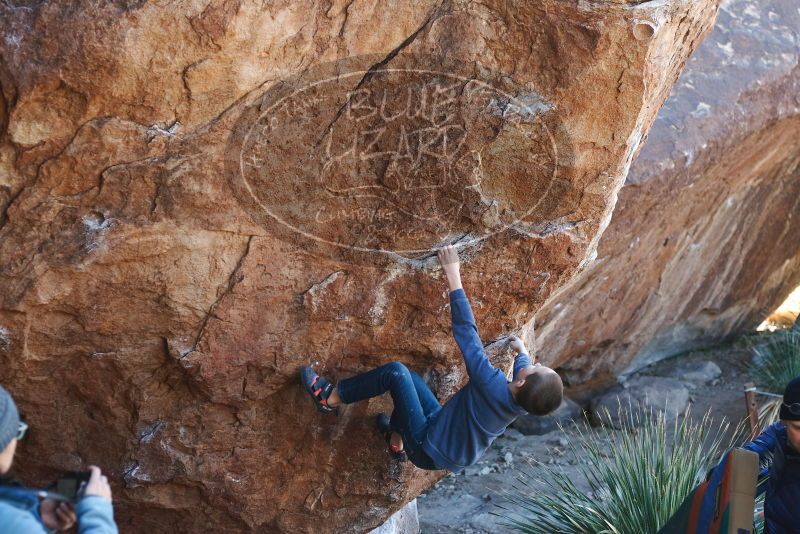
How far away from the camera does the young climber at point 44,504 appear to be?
8.57 ft

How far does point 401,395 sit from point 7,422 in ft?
6.83

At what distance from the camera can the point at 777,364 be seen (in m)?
8.98

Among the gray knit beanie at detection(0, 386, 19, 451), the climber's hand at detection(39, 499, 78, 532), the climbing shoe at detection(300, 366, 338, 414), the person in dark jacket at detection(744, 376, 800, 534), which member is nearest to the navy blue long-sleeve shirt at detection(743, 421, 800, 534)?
the person in dark jacket at detection(744, 376, 800, 534)

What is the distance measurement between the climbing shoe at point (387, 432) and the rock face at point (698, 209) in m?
1.92

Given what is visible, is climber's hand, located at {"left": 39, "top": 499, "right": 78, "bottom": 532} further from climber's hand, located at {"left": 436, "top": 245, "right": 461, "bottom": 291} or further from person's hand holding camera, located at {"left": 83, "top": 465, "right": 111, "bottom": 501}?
climber's hand, located at {"left": 436, "top": 245, "right": 461, "bottom": 291}

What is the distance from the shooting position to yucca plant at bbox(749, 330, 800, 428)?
877 centimetres

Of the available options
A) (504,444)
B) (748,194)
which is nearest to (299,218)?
(504,444)

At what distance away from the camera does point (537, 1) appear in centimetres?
390

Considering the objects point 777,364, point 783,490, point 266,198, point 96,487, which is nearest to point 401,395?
point 266,198

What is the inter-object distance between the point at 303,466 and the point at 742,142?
458 centimetres

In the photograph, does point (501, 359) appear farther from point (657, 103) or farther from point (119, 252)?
point (119, 252)

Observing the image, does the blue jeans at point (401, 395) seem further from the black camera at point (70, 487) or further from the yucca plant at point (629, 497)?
the black camera at point (70, 487)

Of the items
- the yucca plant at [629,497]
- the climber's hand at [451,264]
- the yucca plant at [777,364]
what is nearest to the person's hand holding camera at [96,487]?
the climber's hand at [451,264]

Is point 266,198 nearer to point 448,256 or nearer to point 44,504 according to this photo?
point 448,256
